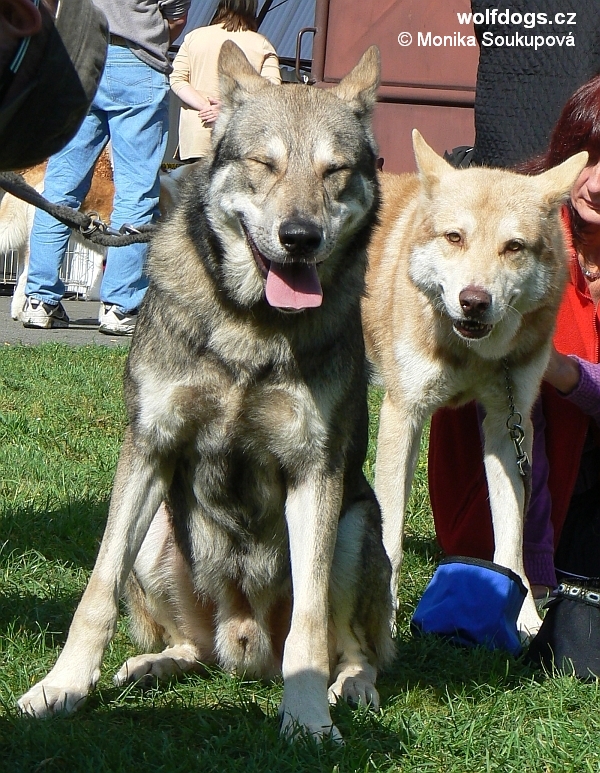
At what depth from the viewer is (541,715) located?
257 centimetres

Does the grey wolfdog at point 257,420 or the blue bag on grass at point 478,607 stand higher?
the grey wolfdog at point 257,420

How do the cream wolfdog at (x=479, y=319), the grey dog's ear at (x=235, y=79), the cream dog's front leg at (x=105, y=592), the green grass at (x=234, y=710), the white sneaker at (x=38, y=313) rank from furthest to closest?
1. the white sneaker at (x=38, y=313)
2. the cream wolfdog at (x=479, y=319)
3. the grey dog's ear at (x=235, y=79)
4. the cream dog's front leg at (x=105, y=592)
5. the green grass at (x=234, y=710)

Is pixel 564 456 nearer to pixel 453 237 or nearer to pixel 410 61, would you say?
pixel 453 237

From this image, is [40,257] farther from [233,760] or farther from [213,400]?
[233,760]

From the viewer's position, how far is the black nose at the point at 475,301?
3232mm

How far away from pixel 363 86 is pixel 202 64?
17.0 ft

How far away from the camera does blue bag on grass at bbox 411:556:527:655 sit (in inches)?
121

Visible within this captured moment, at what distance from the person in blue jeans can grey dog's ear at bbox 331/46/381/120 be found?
12.8 ft

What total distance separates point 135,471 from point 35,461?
6.34 ft

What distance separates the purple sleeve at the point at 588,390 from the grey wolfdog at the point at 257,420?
991mm

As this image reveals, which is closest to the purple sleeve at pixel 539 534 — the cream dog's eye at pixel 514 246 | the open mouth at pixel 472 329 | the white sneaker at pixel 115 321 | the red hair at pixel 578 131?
the open mouth at pixel 472 329

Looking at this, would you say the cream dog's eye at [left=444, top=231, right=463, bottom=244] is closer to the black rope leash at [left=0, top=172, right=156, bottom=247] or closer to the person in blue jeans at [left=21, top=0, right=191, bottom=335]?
the black rope leash at [left=0, top=172, right=156, bottom=247]

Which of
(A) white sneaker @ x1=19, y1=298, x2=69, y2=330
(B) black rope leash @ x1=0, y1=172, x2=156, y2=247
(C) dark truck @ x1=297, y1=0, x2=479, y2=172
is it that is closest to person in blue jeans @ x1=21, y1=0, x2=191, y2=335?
(A) white sneaker @ x1=19, y1=298, x2=69, y2=330

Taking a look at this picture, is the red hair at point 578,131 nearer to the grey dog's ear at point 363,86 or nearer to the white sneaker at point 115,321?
the grey dog's ear at point 363,86
